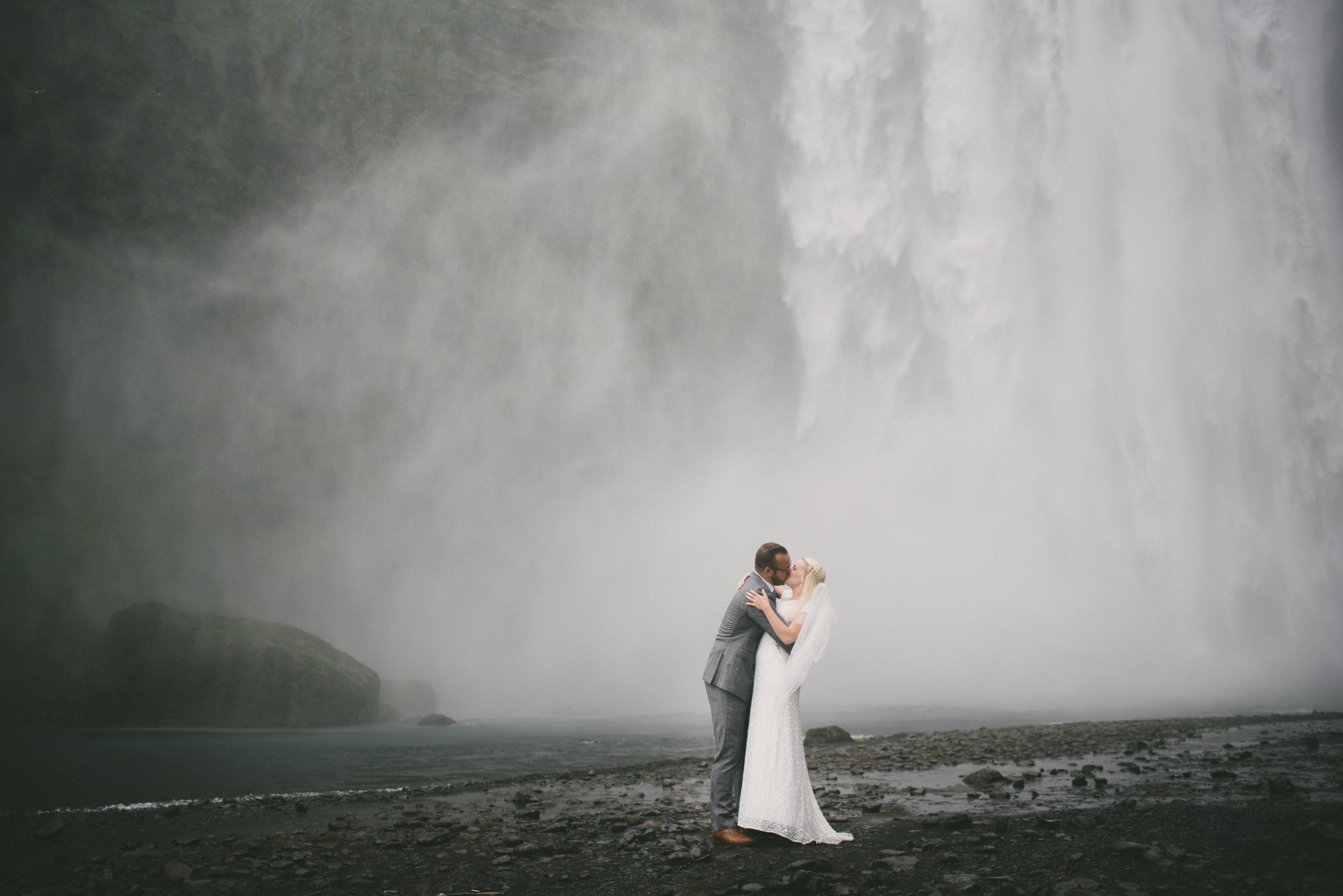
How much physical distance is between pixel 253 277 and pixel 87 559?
113 ft

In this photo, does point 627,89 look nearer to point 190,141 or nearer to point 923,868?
point 190,141

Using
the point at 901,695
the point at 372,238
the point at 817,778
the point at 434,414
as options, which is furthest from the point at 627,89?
the point at 817,778

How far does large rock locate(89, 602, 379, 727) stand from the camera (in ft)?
117

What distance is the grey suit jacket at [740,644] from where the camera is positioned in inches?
310

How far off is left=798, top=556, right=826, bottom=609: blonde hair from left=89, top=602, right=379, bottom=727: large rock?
35.4 m

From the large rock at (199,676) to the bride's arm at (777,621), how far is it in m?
35.2

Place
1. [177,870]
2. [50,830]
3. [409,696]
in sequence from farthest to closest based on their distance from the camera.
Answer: [409,696] < [50,830] < [177,870]

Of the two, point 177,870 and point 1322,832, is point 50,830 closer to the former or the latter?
point 177,870

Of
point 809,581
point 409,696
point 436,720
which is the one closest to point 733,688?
point 809,581

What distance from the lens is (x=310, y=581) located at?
241 feet

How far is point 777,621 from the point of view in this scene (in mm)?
7699

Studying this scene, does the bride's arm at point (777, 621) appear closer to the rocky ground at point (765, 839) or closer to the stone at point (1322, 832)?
the rocky ground at point (765, 839)

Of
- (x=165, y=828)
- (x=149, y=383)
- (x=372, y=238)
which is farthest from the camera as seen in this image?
(x=372, y=238)

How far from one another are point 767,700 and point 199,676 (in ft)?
122
